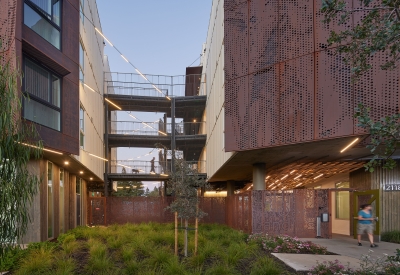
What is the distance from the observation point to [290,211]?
1517 centimetres

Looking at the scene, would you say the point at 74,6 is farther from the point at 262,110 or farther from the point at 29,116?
the point at 262,110

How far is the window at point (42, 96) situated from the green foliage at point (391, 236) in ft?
42.4

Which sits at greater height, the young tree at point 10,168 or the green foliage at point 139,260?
the young tree at point 10,168

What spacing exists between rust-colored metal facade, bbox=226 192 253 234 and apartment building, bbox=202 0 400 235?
529 mm

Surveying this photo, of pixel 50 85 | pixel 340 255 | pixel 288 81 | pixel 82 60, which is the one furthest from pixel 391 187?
pixel 82 60

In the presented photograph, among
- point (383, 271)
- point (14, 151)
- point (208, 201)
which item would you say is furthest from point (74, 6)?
point (208, 201)

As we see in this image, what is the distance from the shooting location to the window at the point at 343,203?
1900cm

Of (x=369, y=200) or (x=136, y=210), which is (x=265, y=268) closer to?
(x=369, y=200)

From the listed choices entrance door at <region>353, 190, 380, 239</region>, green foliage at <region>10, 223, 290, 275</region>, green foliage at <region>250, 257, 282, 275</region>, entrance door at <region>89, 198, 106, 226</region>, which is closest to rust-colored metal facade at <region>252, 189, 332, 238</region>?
entrance door at <region>353, 190, 380, 239</region>

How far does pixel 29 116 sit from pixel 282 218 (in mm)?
10146

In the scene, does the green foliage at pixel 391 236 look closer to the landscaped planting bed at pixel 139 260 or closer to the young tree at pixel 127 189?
the landscaped planting bed at pixel 139 260

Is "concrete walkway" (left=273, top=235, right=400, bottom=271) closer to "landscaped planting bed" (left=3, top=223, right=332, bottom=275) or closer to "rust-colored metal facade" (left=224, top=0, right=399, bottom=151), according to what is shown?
"landscaped planting bed" (left=3, top=223, right=332, bottom=275)

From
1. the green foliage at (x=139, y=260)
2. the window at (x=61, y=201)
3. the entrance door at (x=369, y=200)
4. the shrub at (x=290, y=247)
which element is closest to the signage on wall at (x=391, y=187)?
the entrance door at (x=369, y=200)

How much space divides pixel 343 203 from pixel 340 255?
9344mm
